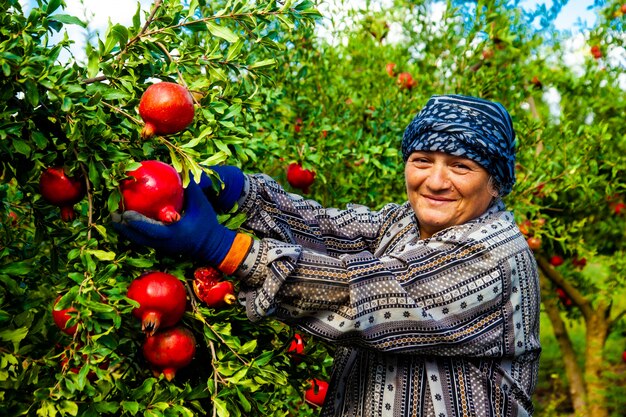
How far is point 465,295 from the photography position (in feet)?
5.24

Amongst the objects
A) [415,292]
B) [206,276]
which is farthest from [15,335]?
[415,292]

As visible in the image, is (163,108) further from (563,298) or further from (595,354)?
(563,298)

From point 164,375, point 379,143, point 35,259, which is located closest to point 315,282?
point 164,375

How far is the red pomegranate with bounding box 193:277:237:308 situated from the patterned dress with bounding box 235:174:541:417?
4cm

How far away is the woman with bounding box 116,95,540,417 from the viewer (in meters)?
1.44

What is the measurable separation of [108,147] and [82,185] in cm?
11

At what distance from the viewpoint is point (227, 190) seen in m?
1.68

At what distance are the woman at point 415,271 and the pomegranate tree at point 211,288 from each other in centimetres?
3

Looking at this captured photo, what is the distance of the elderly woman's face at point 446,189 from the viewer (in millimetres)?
1801

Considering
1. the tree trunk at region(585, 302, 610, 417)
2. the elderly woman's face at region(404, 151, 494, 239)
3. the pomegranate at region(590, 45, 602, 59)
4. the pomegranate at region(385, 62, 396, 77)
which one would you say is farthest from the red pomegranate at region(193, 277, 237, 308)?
the tree trunk at region(585, 302, 610, 417)

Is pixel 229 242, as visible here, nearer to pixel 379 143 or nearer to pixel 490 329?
pixel 490 329

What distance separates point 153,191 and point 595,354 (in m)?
4.91

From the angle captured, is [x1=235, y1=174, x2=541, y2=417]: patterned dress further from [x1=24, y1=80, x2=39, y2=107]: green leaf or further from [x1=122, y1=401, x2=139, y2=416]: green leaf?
[x1=24, y1=80, x2=39, y2=107]: green leaf

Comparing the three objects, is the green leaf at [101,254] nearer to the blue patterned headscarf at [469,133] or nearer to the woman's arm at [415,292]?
the woman's arm at [415,292]
